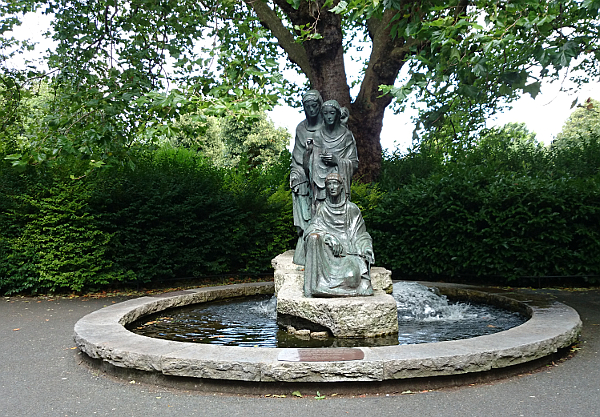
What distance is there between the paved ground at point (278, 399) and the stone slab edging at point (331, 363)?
16cm

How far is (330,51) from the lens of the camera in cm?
1226

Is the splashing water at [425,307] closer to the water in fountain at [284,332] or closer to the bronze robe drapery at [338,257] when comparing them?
the water in fountain at [284,332]

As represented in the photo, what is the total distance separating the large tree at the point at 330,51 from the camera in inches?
261

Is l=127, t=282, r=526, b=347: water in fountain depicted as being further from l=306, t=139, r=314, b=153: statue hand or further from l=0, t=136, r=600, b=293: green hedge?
l=0, t=136, r=600, b=293: green hedge

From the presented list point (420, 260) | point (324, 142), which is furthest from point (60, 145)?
point (420, 260)

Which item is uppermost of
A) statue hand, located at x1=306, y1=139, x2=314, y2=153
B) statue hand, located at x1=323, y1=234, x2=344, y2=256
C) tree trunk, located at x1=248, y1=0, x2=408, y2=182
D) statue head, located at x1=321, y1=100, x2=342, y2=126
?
tree trunk, located at x1=248, y1=0, x2=408, y2=182

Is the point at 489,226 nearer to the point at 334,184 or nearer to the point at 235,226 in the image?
the point at 334,184

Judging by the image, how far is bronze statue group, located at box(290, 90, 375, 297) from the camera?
6.28 metres

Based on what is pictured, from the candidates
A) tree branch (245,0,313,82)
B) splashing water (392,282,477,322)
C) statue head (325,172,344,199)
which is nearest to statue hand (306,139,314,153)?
statue head (325,172,344,199)

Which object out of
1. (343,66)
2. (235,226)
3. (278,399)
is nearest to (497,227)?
(343,66)

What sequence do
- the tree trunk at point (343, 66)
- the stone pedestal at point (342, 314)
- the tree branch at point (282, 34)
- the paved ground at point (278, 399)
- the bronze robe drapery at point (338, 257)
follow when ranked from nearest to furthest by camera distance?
the paved ground at point (278, 399)
the stone pedestal at point (342, 314)
the bronze robe drapery at point (338, 257)
the tree trunk at point (343, 66)
the tree branch at point (282, 34)

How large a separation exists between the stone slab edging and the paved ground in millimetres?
162

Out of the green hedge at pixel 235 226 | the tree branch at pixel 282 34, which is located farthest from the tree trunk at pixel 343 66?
the green hedge at pixel 235 226

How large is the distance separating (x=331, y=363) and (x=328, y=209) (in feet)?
9.48
